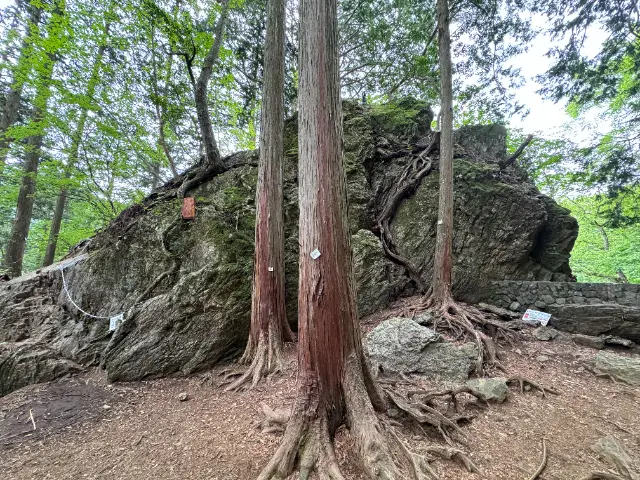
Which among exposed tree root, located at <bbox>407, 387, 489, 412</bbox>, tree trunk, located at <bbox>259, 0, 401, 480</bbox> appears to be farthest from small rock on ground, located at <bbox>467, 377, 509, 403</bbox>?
tree trunk, located at <bbox>259, 0, 401, 480</bbox>

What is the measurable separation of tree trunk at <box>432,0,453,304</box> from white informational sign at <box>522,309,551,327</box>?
5.09 feet

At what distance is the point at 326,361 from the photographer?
7.51 feet

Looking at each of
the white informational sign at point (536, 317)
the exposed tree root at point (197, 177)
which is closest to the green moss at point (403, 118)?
the exposed tree root at point (197, 177)

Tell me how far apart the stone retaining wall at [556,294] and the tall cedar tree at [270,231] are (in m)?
4.69

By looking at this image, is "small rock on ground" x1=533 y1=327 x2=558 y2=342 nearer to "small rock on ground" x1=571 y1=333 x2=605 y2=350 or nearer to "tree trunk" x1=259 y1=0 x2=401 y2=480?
"small rock on ground" x1=571 y1=333 x2=605 y2=350

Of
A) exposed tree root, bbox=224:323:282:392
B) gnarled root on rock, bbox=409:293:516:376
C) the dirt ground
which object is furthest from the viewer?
gnarled root on rock, bbox=409:293:516:376

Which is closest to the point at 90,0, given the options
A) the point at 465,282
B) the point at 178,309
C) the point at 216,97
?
the point at 216,97

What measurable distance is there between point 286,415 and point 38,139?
32.7ft

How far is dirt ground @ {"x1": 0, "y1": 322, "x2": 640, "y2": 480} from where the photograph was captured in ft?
7.06

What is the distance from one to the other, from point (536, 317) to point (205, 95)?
26.2ft

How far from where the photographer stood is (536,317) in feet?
16.1

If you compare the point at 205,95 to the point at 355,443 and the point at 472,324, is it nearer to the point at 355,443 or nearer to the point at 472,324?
the point at 355,443

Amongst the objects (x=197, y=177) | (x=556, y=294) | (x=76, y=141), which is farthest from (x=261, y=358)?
(x=76, y=141)

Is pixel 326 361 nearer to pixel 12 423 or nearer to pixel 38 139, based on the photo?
pixel 12 423
